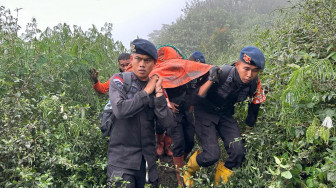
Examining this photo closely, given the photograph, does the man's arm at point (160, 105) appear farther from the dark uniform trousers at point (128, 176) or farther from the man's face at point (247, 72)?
the man's face at point (247, 72)

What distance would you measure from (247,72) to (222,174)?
1247 millimetres

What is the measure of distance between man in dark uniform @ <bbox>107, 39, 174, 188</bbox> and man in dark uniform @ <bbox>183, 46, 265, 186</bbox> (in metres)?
0.69

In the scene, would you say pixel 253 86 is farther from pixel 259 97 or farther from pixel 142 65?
pixel 142 65

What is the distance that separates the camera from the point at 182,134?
3.84 m

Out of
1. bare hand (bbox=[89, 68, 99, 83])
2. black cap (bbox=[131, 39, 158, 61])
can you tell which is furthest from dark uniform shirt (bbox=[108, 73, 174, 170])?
bare hand (bbox=[89, 68, 99, 83])

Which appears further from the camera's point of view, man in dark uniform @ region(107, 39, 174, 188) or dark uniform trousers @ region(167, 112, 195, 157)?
dark uniform trousers @ region(167, 112, 195, 157)

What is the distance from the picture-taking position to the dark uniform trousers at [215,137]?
10.5 ft

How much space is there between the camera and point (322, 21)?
3.47m

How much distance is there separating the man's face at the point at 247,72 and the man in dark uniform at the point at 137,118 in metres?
0.98

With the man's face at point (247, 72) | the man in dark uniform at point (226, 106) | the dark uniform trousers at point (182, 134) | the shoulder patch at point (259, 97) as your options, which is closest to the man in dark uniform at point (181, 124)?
the dark uniform trousers at point (182, 134)

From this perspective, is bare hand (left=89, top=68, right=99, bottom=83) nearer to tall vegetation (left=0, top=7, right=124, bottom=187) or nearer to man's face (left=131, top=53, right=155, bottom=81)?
tall vegetation (left=0, top=7, right=124, bottom=187)

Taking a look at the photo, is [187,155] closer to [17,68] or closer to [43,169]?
[43,169]

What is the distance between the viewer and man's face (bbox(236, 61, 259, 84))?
3.00 meters

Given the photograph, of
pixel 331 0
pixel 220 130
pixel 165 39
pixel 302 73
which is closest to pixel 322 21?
Result: pixel 331 0
